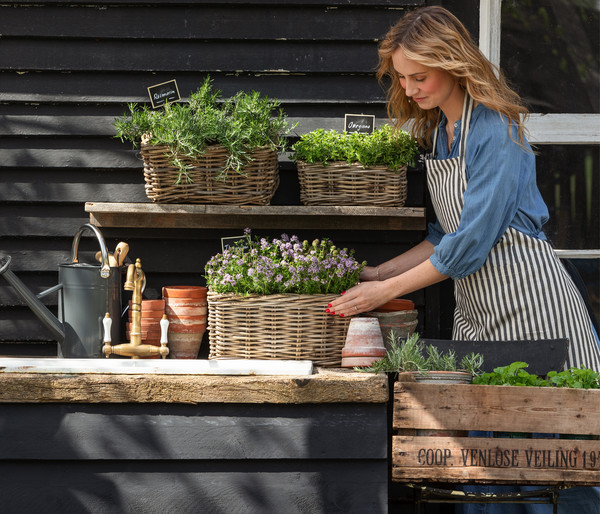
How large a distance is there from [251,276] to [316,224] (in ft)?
1.54

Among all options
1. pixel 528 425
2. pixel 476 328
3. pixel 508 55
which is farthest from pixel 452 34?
pixel 528 425

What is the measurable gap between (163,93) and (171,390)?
1.19 meters

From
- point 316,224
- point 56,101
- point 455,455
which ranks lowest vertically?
point 455,455

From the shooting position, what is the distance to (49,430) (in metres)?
1.94

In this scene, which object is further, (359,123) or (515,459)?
(359,123)

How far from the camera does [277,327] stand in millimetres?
2287

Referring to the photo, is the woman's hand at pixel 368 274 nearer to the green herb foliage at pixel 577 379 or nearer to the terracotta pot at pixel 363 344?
the terracotta pot at pixel 363 344

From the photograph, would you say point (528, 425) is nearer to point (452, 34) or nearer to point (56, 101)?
point (452, 34)

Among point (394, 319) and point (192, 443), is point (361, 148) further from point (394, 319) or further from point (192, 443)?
point (192, 443)

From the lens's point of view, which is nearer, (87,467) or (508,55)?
(87,467)

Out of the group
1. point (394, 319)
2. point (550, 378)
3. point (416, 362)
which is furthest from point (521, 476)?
point (394, 319)

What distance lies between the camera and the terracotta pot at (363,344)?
2166mm

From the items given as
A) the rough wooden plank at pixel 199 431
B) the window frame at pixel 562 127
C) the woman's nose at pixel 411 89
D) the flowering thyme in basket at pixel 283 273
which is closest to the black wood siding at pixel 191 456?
the rough wooden plank at pixel 199 431

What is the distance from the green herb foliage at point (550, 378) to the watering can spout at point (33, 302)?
1390mm
